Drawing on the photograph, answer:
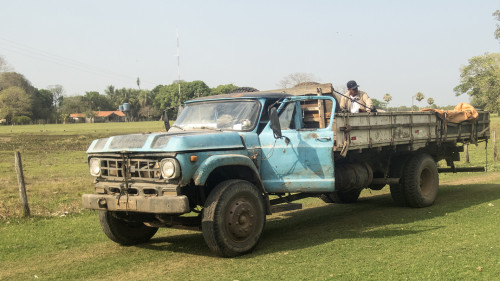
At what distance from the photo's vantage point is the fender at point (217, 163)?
618cm

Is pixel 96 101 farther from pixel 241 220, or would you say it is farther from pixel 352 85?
pixel 241 220

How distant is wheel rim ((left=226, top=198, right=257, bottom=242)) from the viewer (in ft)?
21.2

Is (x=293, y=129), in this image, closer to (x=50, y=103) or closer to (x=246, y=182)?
(x=246, y=182)

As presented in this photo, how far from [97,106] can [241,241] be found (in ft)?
465

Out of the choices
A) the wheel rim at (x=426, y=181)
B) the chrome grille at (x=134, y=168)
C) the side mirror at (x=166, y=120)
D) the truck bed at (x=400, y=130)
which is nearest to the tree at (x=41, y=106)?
the side mirror at (x=166, y=120)

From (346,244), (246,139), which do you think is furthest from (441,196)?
(246,139)

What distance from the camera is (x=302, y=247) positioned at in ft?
22.6

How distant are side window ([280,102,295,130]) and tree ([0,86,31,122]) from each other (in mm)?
91765

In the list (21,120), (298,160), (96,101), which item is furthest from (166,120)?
(96,101)

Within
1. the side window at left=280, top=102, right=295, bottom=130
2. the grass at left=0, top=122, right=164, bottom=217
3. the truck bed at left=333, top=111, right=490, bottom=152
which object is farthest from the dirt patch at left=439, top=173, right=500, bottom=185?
the grass at left=0, top=122, right=164, bottom=217

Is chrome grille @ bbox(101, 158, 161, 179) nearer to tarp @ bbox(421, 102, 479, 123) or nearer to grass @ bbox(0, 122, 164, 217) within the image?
grass @ bbox(0, 122, 164, 217)

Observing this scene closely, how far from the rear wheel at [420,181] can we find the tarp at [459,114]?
0.95m

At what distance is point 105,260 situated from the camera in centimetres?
661

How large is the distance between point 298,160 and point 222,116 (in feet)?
4.31
